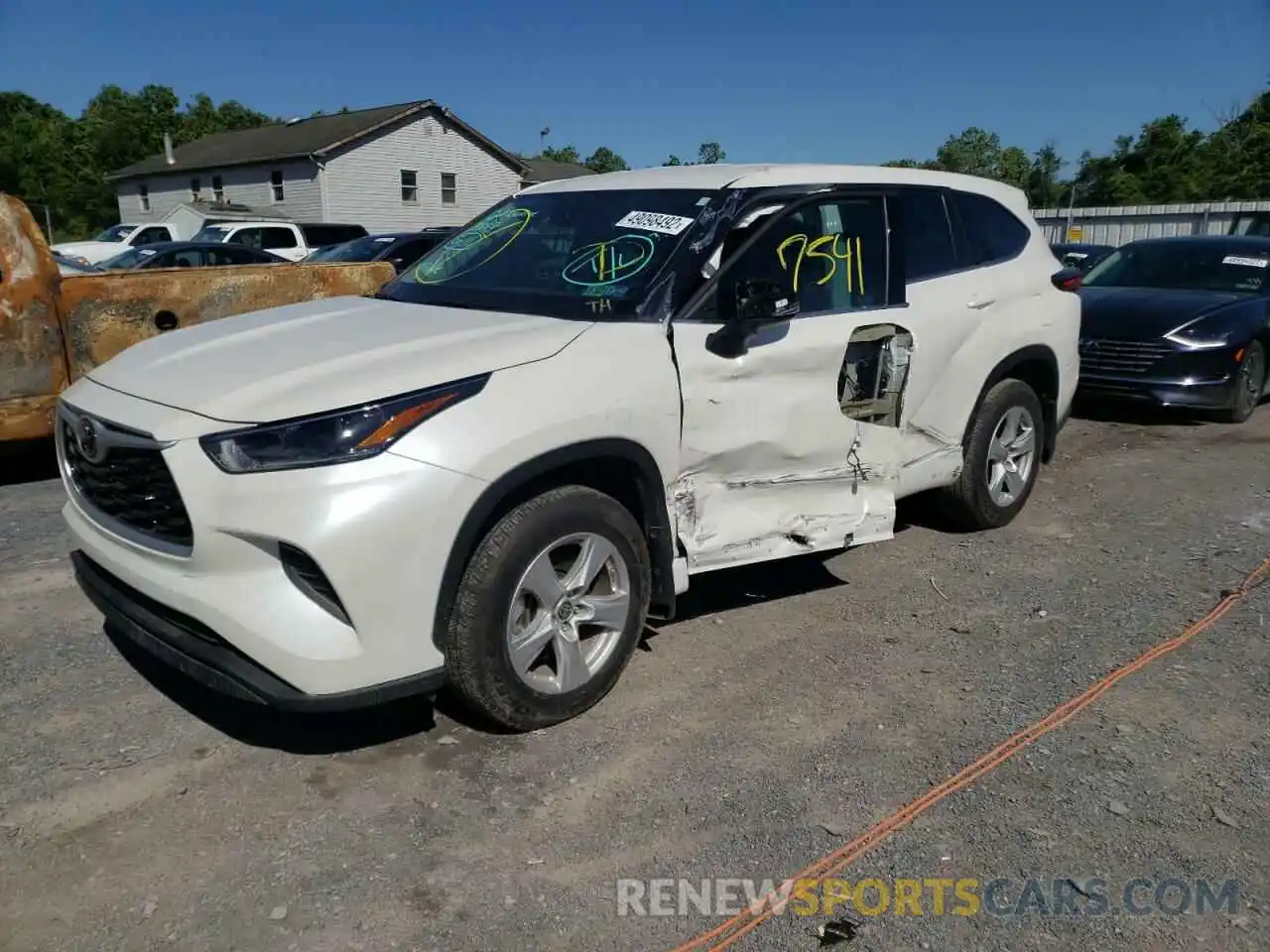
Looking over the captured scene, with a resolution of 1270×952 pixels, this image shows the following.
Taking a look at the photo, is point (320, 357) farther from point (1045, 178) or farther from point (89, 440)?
point (1045, 178)

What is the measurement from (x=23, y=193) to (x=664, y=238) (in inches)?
2406

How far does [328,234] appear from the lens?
2172 centimetres

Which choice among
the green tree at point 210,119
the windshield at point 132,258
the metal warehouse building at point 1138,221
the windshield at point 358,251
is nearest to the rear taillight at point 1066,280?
the windshield at point 358,251

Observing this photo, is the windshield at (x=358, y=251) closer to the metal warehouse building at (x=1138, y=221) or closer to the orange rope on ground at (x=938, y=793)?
the orange rope on ground at (x=938, y=793)

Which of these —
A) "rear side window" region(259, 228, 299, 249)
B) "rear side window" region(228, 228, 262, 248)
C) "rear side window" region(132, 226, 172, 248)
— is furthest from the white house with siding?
"rear side window" region(228, 228, 262, 248)

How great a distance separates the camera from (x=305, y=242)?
2075cm

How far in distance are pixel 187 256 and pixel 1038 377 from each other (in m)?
13.1

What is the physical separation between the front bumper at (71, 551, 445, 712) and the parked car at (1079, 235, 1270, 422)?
7123 mm

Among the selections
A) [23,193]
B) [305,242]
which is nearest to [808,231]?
[305,242]

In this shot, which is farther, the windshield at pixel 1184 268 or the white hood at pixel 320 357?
the windshield at pixel 1184 268

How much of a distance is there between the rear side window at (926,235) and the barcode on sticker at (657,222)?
126cm

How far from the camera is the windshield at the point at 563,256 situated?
3.75m

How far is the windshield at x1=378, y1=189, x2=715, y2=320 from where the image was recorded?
375 cm

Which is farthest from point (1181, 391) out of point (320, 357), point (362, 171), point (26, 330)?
point (362, 171)
